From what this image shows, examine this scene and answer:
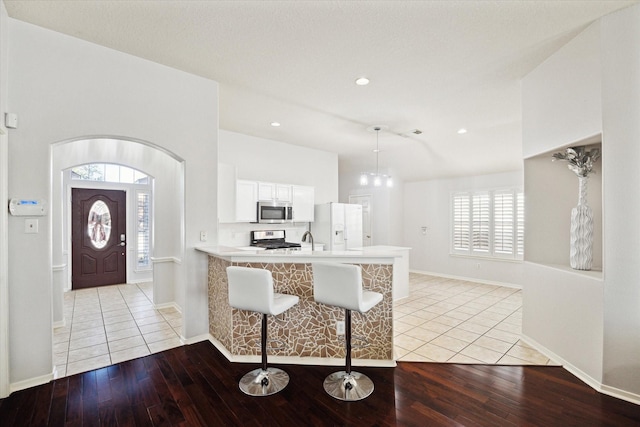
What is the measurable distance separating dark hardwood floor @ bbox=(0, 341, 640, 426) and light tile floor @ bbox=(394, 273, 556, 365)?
0.23 meters

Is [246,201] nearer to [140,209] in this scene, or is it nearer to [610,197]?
[140,209]

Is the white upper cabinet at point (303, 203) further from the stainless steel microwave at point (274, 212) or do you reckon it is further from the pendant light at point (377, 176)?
the pendant light at point (377, 176)

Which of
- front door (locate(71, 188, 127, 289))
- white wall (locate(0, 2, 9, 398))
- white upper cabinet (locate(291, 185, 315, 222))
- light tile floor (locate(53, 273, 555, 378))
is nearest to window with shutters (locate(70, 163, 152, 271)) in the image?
front door (locate(71, 188, 127, 289))

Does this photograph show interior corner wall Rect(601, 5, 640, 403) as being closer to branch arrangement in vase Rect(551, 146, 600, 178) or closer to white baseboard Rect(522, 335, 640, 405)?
white baseboard Rect(522, 335, 640, 405)

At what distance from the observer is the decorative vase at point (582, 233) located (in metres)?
2.79

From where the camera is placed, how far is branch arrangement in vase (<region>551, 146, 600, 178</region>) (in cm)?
281

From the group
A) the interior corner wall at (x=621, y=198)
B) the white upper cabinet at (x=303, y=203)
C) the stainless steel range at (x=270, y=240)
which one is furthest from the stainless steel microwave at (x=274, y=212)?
the interior corner wall at (x=621, y=198)

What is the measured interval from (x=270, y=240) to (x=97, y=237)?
12.6ft

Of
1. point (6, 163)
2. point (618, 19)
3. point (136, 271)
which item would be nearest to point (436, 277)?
point (618, 19)

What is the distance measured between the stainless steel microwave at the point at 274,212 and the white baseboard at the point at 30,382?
317 centimetres

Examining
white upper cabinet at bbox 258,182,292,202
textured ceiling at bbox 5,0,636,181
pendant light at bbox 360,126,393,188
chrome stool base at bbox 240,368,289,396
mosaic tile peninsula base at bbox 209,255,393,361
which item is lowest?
chrome stool base at bbox 240,368,289,396

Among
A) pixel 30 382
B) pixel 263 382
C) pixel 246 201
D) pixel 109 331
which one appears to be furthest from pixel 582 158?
pixel 109 331

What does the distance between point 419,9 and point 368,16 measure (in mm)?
376

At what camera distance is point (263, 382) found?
2516 mm
